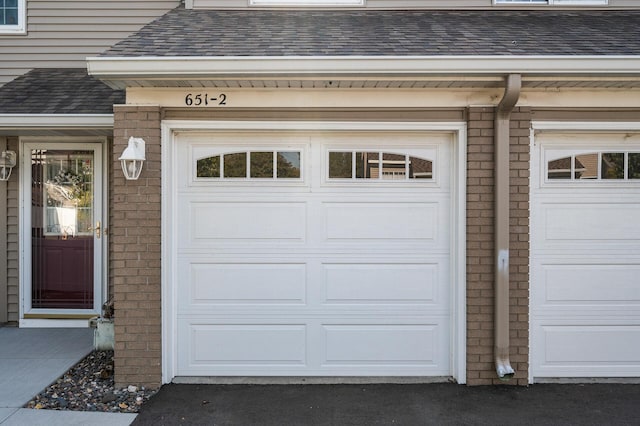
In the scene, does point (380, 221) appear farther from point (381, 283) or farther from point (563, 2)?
point (563, 2)

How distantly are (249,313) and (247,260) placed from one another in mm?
509

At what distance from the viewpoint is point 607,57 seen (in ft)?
12.6

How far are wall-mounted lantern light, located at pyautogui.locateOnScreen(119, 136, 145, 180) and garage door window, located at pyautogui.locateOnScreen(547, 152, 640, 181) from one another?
3.77 m

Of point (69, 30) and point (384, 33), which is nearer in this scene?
point (384, 33)

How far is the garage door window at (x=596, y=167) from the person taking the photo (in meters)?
4.46

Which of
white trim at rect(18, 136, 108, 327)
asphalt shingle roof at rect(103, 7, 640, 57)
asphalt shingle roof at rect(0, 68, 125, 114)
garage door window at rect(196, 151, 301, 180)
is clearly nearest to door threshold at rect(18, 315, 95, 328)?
white trim at rect(18, 136, 108, 327)

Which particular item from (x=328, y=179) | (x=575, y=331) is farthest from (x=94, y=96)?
(x=575, y=331)

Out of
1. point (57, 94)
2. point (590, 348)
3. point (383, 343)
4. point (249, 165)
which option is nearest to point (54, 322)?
point (57, 94)

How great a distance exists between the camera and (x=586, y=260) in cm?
448

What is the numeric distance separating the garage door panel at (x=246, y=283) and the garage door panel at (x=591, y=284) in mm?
2364

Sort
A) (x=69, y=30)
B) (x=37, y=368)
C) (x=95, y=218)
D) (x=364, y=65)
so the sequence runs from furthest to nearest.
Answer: (x=69, y=30) < (x=95, y=218) < (x=37, y=368) < (x=364, y=65)

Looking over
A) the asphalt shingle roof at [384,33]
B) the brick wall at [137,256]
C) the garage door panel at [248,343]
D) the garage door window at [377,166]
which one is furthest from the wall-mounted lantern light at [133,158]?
the garage door window at [377,166]

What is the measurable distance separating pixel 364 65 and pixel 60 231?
4.65 metres

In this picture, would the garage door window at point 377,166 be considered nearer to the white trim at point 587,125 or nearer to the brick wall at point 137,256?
the white trim at point 587,125
